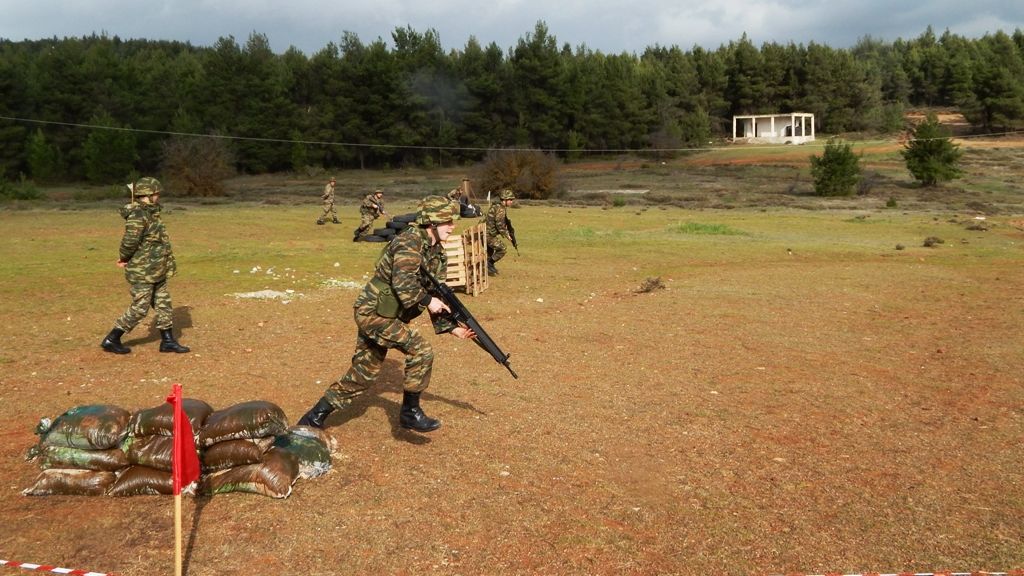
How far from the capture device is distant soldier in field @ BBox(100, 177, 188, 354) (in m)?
10.2

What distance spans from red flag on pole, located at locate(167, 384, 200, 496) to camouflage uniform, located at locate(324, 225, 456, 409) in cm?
212

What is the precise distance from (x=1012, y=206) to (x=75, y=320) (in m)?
37.1

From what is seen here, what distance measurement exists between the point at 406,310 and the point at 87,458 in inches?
96.4

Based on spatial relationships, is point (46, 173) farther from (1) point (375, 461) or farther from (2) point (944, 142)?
(1) point (375, 461)

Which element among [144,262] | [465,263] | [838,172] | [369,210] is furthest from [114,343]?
[838,172]

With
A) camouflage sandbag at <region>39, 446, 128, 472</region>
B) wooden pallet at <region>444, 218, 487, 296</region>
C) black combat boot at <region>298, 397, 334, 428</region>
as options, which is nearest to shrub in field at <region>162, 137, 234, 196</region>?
wooden pallet at <region>444, 218, 487, 296</region>

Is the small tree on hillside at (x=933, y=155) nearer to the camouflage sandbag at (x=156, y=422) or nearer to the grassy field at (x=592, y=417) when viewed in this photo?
the grassy field at (x=592, y=417)

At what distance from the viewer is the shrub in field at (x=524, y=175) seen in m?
45.4

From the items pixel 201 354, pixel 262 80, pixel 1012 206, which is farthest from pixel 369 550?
pixel 262 80

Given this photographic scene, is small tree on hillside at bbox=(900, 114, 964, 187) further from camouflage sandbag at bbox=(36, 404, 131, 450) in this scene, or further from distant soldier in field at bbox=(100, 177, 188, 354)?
camouflage sandbag at bbox=(36, 404, 131, 450)

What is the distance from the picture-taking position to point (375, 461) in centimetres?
678

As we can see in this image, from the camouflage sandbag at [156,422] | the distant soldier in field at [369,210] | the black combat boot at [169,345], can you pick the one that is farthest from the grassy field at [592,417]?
the distant soldier in field at [369,210]

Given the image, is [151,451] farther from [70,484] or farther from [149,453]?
[70,484]

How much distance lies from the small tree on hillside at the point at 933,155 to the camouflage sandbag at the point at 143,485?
46.2 meters
